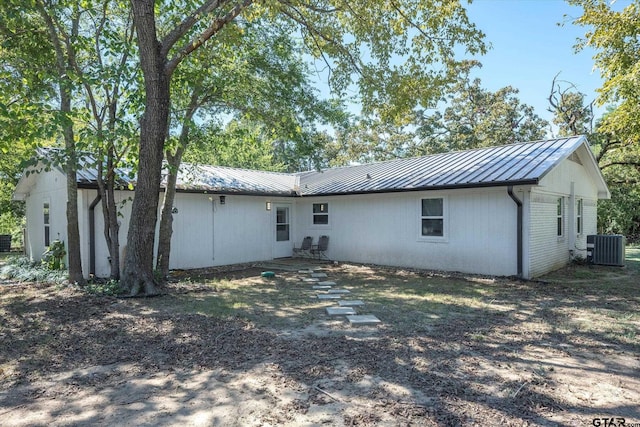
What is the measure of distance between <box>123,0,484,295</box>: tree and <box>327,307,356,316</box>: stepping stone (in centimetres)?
351

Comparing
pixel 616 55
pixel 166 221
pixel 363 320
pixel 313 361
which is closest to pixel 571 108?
pixel 616 55

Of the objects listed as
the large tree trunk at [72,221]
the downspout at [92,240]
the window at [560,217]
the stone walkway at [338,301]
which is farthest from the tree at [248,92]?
the window at [560,217]

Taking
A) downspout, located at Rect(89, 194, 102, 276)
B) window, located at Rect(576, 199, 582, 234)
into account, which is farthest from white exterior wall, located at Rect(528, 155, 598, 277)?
downspout, located at Rect(89, 194, 102, 276)

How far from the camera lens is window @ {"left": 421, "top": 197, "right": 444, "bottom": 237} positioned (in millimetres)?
10820

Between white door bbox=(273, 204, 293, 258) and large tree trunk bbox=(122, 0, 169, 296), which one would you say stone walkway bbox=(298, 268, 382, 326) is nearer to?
large tree trunk bbox=(122, 0, 169, 296)

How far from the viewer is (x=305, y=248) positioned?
1388 cm

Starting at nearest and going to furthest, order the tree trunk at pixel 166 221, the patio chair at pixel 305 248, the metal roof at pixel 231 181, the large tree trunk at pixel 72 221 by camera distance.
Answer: the large tree trunk at pixel 72 221, the tree trunk at pixel 166 221, the metal roof at pixel 231 181, the patio chair at pixel 305 248

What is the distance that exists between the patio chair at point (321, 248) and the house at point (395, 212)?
219mm

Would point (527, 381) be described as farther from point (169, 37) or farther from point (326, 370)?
point (169, 37)

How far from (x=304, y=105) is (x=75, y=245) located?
6.19 metres

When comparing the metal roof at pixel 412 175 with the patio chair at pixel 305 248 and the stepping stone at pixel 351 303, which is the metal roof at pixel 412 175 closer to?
the patio chair at pixel 305 248

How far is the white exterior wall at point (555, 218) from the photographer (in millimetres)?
9508

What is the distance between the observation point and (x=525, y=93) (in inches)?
1005

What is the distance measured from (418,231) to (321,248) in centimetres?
364
